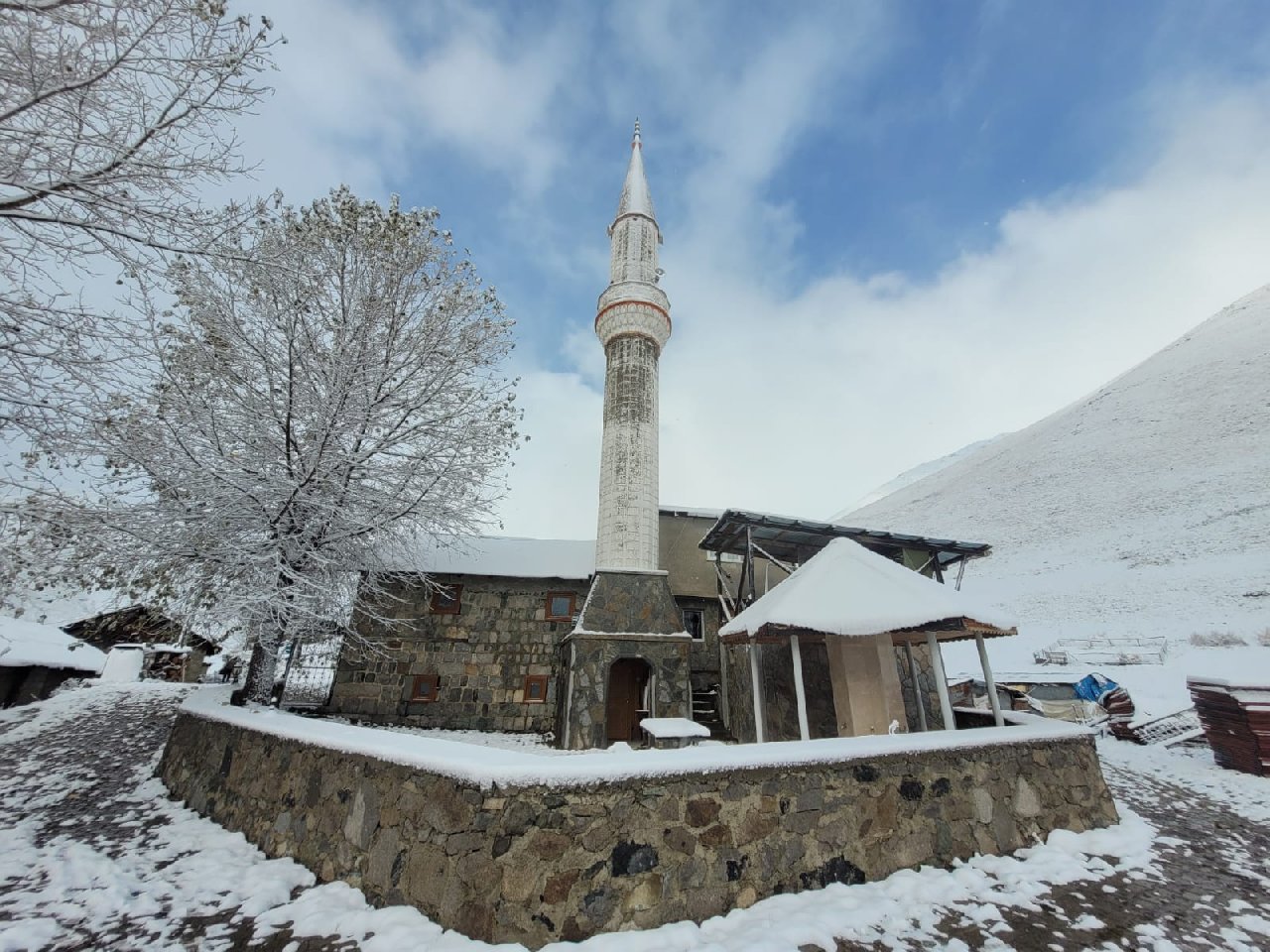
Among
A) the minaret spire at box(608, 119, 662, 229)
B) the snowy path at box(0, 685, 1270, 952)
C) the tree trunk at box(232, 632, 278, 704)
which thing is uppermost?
the minaret spire at box(608, 119, 662, 229)

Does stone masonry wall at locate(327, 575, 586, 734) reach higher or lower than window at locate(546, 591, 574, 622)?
lower

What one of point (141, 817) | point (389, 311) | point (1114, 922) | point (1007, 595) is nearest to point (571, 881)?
point (1114, 922)

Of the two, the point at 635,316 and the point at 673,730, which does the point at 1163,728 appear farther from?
the point at 635,316

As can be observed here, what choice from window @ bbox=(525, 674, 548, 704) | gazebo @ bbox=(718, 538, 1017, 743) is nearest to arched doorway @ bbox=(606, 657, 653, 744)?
window @ bbox=(525, 674, 548, 704)

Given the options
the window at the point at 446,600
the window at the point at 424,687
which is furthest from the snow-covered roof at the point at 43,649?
the window at the point at 446,600

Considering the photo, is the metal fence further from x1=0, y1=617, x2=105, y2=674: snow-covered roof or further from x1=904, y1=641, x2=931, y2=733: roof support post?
x1=904, y1=641, x2=931, y2=733: roof support post

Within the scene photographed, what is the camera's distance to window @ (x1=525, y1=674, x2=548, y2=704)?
14.2 meters

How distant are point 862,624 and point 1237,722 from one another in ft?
30.4

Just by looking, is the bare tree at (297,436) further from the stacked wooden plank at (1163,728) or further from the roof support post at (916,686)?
the stacked wooden plank at (1163,728)

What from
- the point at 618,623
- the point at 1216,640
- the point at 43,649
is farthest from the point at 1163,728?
the point at 43,649

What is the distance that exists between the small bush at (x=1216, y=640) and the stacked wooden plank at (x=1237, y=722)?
17.4 meters

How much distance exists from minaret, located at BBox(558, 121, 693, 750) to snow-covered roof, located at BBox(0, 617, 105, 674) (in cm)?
1549

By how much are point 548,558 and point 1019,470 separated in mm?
72675

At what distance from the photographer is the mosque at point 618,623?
12156 millimetres
